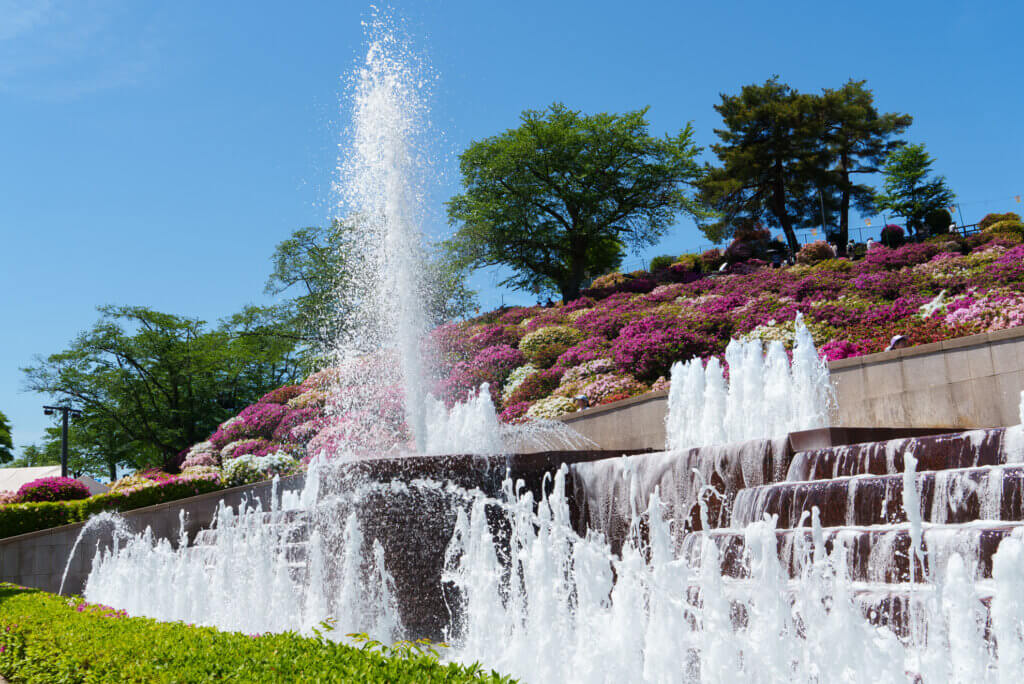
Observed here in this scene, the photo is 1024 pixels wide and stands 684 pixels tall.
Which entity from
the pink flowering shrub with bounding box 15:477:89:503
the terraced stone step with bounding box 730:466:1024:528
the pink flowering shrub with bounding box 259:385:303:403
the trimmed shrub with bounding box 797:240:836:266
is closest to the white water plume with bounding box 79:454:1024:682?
the terraced stone step with bounding box 730:466:1024:528

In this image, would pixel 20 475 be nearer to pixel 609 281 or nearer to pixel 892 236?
pixel 609 281

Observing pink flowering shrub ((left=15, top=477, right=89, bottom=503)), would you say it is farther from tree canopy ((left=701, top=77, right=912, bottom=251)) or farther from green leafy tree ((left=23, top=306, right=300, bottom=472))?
tree canopy ((left=701, top=77, right=912, bottom=251))

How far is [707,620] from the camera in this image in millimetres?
5129

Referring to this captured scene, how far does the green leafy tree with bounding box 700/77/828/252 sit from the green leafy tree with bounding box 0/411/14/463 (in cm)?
4805

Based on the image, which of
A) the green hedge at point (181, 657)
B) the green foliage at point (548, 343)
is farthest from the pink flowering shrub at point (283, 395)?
the green hedge at point (181, 657)

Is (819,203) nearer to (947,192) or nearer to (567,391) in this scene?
(947,192)

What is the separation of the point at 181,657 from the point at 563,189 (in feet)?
111

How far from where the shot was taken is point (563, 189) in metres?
37.4

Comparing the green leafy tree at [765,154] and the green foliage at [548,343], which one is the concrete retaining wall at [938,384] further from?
the green leafy tree at [765,154]

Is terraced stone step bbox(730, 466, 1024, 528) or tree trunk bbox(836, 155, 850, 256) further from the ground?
tree trunk bbox(836, 155, 850, 256)

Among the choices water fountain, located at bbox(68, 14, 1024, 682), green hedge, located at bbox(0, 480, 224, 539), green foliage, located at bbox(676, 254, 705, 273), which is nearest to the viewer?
water fountain, located at bbox(68, 14, 1024, 682)

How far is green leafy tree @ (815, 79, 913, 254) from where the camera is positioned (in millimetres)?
39969

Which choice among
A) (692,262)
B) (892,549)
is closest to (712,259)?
(692,262)

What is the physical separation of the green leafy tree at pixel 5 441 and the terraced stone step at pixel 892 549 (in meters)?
59.9
